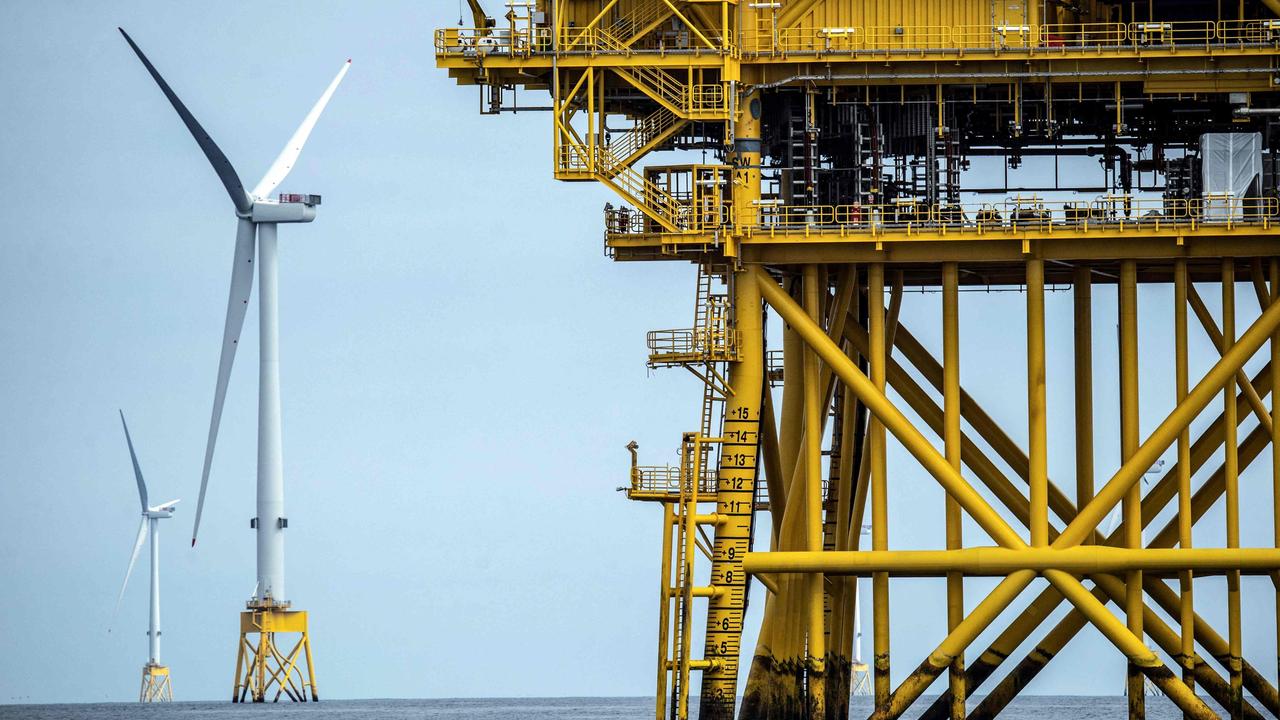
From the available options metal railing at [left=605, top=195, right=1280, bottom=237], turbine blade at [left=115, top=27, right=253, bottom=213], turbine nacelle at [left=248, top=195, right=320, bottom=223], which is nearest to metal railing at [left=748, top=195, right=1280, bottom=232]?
metal railing at [left=605, top=195, right=1280, bottom=237]

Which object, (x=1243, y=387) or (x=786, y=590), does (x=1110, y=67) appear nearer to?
(x=1243, y=387)

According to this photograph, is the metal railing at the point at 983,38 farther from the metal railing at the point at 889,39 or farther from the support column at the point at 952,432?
the support column at the point at 952,432

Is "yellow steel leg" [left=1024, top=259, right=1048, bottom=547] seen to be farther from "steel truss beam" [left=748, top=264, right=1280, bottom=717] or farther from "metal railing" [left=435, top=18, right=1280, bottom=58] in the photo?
"metal railing" [left=435, top=18, right=1280, bottom=58]

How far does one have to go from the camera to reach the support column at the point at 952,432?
6191cm

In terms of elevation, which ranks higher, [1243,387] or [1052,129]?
[1052,129]

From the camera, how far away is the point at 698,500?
62.6 metres

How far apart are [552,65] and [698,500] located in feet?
31.9

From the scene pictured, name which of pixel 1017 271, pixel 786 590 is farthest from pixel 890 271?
pixel 786 590

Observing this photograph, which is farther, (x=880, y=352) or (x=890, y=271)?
(x=890, y=271)

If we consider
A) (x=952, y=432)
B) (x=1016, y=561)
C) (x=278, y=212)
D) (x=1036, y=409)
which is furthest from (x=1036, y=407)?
(x=278, y=212)

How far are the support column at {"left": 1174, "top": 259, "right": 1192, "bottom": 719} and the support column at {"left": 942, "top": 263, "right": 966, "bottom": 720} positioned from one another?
470cm

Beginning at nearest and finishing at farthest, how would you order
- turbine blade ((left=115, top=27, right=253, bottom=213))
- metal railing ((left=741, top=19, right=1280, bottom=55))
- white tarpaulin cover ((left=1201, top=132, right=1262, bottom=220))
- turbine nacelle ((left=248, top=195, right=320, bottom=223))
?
metal railing ((left=741, top=19, right=1280, bottom=55)) → white tarpaulin cover ((left=1201, top=132, right=1262, bottom=220)) → turbine blade ((left=115, top=27, right=253, bottom=213)) → turbine nacelle ((left=248, top=195, right=320, bottom=223))

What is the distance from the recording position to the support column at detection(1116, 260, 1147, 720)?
62.2 meters

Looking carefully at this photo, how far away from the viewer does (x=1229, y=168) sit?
63469mm
